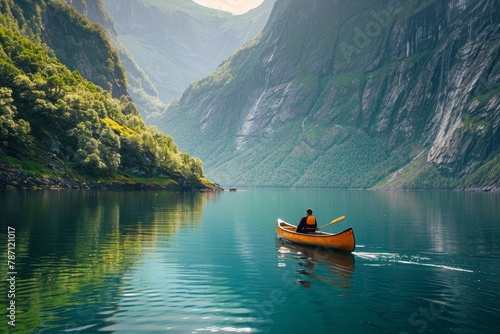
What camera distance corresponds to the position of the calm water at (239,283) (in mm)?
24375

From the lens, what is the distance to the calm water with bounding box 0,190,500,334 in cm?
2438

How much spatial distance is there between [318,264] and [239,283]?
1012 cm

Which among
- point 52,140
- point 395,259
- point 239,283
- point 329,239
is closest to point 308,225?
point 329,239

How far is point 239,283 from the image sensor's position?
3341 cm

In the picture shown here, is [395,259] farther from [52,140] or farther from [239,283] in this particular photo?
[52,140]

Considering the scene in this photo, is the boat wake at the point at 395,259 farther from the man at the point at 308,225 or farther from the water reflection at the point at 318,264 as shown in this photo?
the man at the point at 308,225

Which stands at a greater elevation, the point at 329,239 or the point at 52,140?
the point at 52,140

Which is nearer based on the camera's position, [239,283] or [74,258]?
[239,283]

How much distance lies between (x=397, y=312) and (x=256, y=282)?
35.3 ft

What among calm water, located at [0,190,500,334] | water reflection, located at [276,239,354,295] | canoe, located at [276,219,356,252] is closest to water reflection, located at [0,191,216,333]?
calm water, located at [0,190,500,334]

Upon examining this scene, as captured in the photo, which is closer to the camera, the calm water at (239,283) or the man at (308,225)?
the calm water at (239,283)

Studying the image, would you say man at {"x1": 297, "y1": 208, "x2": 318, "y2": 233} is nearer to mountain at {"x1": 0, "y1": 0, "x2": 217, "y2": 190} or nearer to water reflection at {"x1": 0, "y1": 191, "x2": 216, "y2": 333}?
water reflection at {"x1": 0, "y1": 191, "x2": 216, "y2": 333}

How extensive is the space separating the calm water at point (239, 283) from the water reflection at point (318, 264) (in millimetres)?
97

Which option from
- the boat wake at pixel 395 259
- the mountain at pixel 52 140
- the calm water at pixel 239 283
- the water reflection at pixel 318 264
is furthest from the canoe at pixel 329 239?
the mountain at pixel 52 140
